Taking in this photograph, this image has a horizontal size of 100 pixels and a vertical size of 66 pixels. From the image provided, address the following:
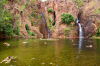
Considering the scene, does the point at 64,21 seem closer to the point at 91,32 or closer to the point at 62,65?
the point at 91,32

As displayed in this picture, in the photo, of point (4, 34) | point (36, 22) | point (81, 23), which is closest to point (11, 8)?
point (4, 34)

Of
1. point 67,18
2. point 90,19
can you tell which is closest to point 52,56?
point 67,18

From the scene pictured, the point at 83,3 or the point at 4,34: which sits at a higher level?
the point at 83,3

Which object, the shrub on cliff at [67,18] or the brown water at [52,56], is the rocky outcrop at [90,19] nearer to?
the shrub on cliff at [67,18]

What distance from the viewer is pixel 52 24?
220 feet

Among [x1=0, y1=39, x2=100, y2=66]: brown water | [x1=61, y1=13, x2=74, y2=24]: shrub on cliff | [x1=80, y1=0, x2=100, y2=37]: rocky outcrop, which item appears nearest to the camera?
[x1=0, y1=39, x2=100, y2=66]: brown water

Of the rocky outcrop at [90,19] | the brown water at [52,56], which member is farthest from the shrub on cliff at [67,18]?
the brown water at [52,56]

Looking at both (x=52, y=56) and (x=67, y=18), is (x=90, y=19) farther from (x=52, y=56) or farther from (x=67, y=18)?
(x=52, y=56)

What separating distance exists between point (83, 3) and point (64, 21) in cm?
2468

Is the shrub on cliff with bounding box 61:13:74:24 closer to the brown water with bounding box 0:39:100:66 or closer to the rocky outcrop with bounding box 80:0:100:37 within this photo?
the rocky outcrop with bounding box 80:0:100:37

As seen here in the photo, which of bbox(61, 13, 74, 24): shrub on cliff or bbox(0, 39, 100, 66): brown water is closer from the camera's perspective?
bbox(0, 39, 100, 66): brown water

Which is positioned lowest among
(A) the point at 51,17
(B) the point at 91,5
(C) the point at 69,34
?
(C) the point at 69,34

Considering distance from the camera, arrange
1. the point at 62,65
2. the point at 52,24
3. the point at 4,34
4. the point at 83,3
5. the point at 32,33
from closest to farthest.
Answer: the point at 62,65 → the point at 4,34 → the point at 32,33 → the point at 52,24 → the point at 83,3

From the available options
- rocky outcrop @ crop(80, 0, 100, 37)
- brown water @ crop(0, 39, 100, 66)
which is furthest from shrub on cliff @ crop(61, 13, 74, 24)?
brown water @ crop(0, 39, 100, 66)
